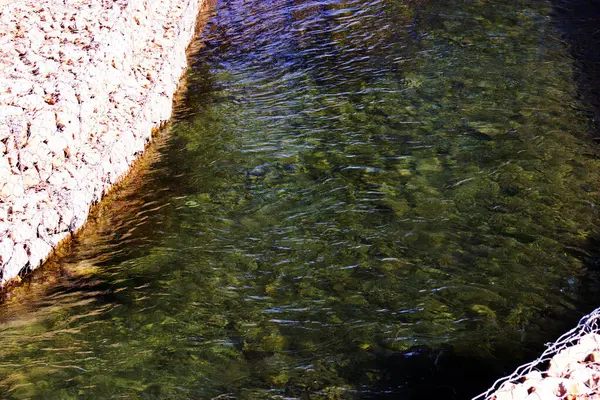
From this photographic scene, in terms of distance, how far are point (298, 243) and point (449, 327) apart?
179 cm

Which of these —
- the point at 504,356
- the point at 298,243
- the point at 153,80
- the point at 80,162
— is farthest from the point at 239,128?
the point at 504,356

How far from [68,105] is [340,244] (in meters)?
3.52

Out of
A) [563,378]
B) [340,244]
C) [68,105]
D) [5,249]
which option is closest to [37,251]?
[5,249]

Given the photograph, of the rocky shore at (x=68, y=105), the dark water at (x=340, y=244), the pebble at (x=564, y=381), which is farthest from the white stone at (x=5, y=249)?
the pebble at (x=564, y=381)

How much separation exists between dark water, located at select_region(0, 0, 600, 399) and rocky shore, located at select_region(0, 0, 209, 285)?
1.07ft

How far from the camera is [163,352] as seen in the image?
516cm

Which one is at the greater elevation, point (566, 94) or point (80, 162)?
Answer: point (80, 162)

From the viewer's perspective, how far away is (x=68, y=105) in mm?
7289

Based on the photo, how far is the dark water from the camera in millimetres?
4910

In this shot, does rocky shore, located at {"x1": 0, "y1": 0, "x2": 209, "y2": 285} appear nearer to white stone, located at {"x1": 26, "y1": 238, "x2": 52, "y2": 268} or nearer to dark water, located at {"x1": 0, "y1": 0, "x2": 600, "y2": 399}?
white stone, located at {"x1": 26, "y1": 238, "x2": 52, "y2": 268}

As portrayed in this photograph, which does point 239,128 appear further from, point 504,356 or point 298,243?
point 504,356

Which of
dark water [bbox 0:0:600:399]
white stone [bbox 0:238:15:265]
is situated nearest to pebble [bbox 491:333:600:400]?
dark water [bbox 0:0:600:399]

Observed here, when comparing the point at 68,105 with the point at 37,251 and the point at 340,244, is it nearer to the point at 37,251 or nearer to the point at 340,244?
the point at 37,251

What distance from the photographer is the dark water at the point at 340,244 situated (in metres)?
4.91
